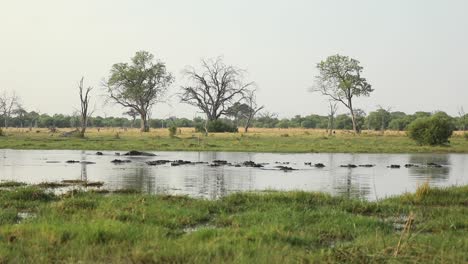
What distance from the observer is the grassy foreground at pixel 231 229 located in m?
6.98

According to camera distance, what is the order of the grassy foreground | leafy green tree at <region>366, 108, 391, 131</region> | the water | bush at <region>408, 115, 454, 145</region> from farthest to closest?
leafy green tree at <region>366, 108, 391, 131</region> < bush at <region>408, 115, 454, 145</region> < the water < the grassy foreground

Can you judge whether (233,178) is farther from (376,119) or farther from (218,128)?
(376,119)

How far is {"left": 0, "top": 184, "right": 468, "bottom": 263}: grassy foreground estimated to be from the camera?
6984 millimetres

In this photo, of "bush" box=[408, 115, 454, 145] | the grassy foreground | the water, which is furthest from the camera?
"bush" box=[408, 115, 454, 145]

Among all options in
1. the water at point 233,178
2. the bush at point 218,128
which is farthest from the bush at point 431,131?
the bush at point 218,128

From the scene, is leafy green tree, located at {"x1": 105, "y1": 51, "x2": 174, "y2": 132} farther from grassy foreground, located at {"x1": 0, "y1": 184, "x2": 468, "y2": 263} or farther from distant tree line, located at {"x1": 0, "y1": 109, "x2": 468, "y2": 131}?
grassy foreground, located at {"x1": 0, "y1": 184, "x2": 468, "y2": 263}

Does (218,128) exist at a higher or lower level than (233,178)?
higher

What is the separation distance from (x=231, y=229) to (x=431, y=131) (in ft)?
149

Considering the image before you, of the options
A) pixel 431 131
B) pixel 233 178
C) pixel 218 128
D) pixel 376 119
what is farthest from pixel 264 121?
pixel 233 178

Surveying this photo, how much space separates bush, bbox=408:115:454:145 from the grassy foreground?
38.6 meters

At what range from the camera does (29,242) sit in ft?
25.1

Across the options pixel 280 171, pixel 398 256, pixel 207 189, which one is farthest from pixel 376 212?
pixel 280 171

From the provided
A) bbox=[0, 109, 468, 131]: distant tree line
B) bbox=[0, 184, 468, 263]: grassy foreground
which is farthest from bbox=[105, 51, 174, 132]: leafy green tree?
bbox=[0, 184, 468, 263]: grassy foreground

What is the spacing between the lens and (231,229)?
892cm
